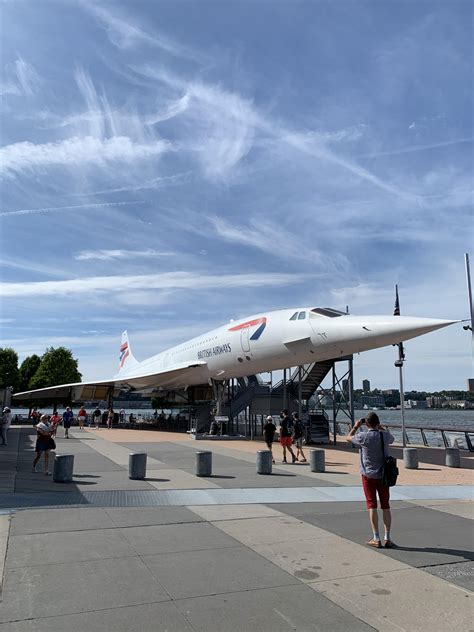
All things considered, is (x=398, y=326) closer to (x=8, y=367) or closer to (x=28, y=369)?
(x=8, y=367)

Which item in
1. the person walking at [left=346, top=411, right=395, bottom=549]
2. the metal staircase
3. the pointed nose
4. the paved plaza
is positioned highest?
the pointed nose

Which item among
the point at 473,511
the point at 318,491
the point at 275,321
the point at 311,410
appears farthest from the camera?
the point at 311,410

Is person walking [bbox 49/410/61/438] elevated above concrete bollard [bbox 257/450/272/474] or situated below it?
above

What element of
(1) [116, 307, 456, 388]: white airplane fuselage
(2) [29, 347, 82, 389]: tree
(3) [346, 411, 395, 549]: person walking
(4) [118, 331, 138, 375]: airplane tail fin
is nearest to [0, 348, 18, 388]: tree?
(2) [29, 347, 82, 389]: tree

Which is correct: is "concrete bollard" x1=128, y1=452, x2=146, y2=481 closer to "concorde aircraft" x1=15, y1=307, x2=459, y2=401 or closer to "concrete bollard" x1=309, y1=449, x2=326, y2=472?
"concrete bollard" x1=309, y1=449, x2=326, y2=472

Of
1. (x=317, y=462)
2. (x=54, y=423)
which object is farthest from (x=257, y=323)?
(x=317, y=462)

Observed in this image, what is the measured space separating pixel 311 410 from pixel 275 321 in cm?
753

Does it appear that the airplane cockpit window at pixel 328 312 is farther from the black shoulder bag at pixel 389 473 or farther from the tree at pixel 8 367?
the tree at pixel 8 367

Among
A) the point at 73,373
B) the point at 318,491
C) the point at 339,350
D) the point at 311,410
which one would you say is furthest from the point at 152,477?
the point at 73,373

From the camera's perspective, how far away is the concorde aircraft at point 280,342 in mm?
15844

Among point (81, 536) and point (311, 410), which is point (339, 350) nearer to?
point (311, 410)

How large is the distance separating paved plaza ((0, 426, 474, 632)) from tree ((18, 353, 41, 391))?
59518mm

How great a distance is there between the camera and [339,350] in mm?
17562

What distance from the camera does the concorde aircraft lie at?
52.0 ft
